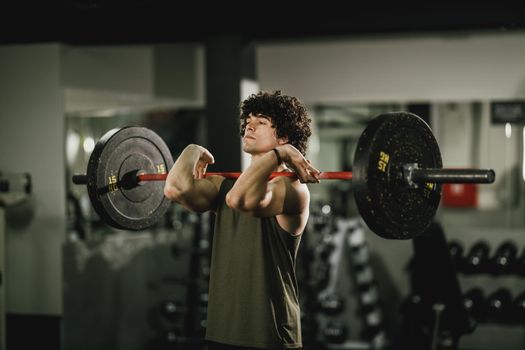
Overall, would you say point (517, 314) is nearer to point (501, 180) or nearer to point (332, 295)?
point (332, 295)

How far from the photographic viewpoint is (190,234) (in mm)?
5625

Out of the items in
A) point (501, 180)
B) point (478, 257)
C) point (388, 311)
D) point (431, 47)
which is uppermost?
point (431, 47)

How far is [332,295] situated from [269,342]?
9.86 feet

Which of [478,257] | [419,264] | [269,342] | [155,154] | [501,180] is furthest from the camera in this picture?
[501,180]

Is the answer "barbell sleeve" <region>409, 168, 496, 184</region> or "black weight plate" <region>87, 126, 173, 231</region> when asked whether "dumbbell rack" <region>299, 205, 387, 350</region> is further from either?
"barbell sleeve" <region>409, 168, 496, 184</region>

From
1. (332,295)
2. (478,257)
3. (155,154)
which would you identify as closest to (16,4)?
(155,154)

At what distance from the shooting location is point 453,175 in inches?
84.6

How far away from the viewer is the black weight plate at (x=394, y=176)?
2.11m

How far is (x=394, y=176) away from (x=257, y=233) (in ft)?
1.50

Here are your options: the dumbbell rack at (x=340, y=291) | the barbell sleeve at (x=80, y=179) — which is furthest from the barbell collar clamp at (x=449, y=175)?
the dumbbell rack at (x=340, y=291)

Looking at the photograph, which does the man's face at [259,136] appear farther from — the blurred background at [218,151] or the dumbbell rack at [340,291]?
the dumbbell rack at [340,291]

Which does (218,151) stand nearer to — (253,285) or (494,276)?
(494,276)

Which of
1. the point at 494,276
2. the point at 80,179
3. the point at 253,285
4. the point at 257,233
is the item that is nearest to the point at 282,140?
the point at 257,233

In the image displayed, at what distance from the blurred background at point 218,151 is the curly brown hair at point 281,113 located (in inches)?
68.2
